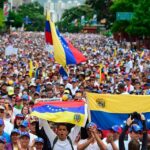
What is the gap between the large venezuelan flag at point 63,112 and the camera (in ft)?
27.8

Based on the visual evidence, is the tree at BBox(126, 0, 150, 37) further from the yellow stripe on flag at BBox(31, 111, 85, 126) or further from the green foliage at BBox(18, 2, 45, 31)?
the green foliage at BBox(18, 2, 45, 31)

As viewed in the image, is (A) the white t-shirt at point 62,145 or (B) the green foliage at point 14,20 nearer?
(A) the white t-shirt at point 62,145

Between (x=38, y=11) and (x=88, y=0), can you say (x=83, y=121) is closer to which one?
(x=88, y=0)

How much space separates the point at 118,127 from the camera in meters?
8.40

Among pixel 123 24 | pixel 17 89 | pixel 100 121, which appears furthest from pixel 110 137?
pixel 123 24

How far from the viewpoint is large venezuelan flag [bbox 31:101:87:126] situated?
334 inches

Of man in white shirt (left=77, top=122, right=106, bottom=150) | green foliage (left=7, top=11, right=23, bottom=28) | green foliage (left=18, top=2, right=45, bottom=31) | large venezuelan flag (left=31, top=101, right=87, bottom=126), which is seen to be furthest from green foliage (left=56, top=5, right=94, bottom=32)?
man in white shirt (left=77, top=122, right=106, bottom=150)

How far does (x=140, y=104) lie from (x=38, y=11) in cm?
17094

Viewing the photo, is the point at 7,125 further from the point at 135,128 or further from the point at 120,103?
the point at 135,128

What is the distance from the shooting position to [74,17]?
160250mm

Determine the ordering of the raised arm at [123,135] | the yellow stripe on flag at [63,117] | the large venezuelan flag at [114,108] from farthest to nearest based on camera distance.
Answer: the large venezuelan flag at [114,108] → the yellow stripe on flag at [63,117] → the raised arm at [123,135]

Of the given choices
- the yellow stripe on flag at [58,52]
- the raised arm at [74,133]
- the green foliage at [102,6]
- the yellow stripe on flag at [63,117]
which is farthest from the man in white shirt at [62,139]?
the green foliage at [102,6]

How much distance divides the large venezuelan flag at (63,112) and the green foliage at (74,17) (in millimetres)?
139733

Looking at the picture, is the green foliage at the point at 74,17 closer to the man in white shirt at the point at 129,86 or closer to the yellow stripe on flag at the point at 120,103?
the man in white shirt at the point at 129,86
